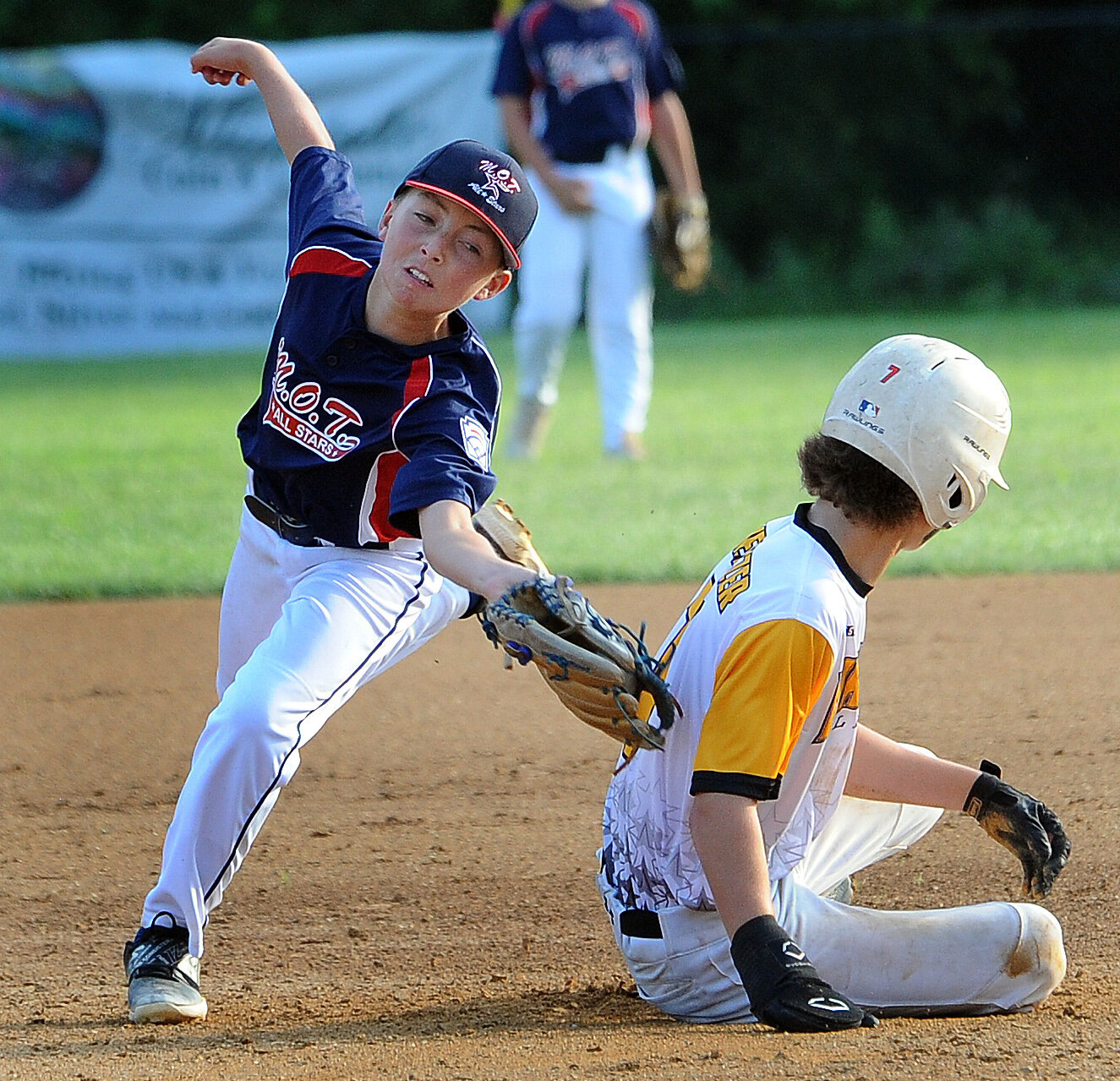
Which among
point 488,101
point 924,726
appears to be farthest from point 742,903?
point 488,101

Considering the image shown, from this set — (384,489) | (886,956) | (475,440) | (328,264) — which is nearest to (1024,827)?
(886,956)

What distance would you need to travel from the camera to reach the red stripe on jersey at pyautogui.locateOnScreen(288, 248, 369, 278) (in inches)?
128

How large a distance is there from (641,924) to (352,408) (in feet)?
3.53

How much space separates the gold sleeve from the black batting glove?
0.21 meters

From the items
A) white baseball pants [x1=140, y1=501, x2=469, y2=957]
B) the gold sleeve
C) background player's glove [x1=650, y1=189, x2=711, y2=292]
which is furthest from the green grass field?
the gold sleeve

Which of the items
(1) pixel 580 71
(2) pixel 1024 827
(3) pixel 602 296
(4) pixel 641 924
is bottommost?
(4) pixel 641 924

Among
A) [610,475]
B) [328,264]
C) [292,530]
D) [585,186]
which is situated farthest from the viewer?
[585,186]

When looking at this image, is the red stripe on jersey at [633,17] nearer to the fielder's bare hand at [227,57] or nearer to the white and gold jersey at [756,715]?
the fielder's bare hand at [227,57]

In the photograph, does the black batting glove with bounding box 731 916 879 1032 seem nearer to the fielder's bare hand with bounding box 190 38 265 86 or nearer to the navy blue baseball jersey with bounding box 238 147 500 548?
the navy blue baseball jersey with bounding box 238 147 500 548

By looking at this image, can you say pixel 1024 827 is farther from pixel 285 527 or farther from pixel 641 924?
pixel 285 527

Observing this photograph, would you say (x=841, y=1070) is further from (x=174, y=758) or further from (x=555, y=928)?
(x=174, y=758)

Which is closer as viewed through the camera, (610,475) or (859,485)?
(859,485)

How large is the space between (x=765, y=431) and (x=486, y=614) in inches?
264

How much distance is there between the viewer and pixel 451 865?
359 cm
